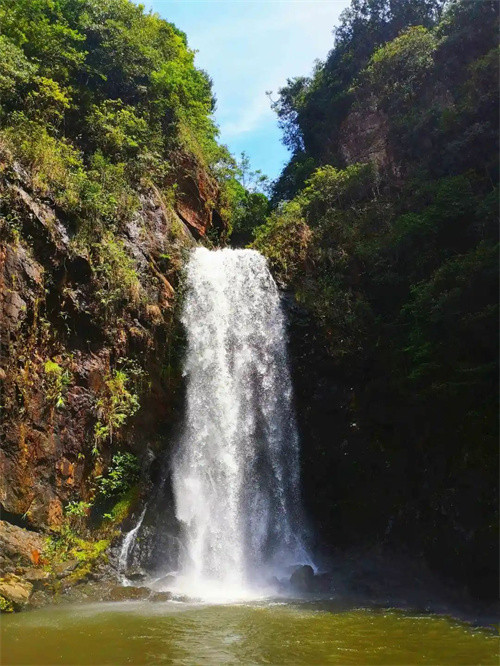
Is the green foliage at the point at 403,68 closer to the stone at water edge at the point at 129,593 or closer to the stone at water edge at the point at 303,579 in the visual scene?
the stone at water edge at the point at 303,579

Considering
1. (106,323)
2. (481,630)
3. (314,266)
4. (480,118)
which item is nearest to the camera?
(481,630)

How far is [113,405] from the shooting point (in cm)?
1227

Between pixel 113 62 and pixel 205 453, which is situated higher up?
pixel 113 62

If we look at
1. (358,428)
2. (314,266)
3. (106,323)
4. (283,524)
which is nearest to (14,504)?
(106,323)

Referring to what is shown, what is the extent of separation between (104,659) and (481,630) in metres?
5.14

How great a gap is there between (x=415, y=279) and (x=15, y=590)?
11.6 metres

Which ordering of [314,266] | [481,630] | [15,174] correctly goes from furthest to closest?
[314,266], [15,174], [481,630]

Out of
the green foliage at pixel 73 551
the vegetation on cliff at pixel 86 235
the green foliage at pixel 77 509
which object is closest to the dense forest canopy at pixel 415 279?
the vegetation on cliff at pixel 86 235

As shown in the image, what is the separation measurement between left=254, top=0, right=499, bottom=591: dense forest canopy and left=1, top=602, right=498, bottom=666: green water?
10.9ft

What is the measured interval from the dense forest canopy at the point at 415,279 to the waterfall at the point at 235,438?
109 centimetres

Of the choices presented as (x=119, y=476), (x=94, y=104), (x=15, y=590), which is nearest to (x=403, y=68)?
(x=94, y=104)

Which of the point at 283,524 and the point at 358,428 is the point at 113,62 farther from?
the point at 283,524

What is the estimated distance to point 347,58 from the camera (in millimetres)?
25422

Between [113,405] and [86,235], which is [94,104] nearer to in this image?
[86,235]
